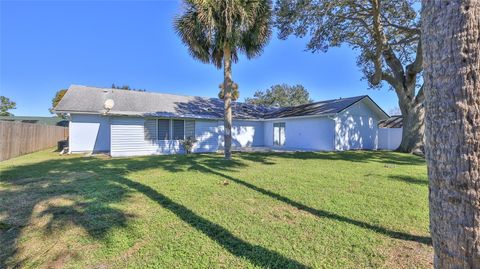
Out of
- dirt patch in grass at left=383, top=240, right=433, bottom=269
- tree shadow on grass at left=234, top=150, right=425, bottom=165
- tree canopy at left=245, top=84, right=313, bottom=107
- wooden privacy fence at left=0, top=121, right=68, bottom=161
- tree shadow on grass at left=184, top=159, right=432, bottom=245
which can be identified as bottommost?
dirt patch in grass at left=383, top=240, right=433, bottom=269

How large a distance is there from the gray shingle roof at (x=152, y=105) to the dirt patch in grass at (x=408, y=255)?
13783 millimetres

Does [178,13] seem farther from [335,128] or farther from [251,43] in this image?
[335,128]

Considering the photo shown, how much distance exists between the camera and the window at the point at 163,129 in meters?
15.4

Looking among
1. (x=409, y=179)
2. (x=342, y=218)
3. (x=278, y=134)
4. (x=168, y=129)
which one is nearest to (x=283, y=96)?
(x=278, y=134)

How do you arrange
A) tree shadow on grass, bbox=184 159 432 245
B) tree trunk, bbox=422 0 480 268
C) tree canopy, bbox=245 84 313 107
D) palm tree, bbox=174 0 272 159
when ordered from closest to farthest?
tree trunk, bbox=422 0 480 268, tree shadow on grass, bbox=184 159 432 245, palm tree, bbox=174 0 272 159, tree canopy, bbox=245 84 313 107

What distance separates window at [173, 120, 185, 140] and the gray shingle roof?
1.81ft

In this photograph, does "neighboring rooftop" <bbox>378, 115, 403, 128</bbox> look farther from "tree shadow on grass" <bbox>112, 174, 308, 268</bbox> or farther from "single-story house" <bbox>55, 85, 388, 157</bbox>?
"tree shadow on grass" <bbox>112, 174, 308, 268</bbox>

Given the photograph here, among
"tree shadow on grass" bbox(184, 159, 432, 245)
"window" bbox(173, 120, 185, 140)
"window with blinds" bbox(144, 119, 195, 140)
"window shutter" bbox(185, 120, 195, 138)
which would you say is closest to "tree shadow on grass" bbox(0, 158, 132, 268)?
"tree shadow on grass" bbox(184, 159, 432, 245)

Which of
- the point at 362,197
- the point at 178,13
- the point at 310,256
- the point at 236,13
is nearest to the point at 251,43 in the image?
the point at 236,13

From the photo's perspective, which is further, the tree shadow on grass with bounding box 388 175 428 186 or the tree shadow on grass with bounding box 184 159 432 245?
the tree shadow on grass with bounding box 388 175 428 186

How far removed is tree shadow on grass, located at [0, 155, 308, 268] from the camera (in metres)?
3.17

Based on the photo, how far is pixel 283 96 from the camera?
49062 mm

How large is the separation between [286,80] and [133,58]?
110 feet

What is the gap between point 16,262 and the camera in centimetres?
297
